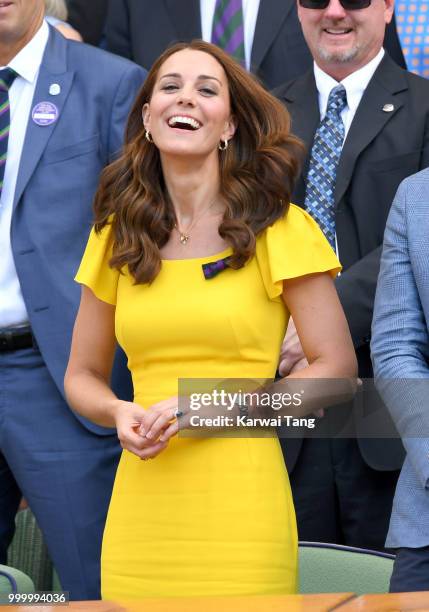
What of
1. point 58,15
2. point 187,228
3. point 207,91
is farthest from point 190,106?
point 58,15

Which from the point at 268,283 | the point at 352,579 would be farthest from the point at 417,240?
the point at 352,579

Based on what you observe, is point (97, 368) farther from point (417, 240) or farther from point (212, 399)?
point (417, 240)

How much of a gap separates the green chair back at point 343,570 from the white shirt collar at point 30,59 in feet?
6.02

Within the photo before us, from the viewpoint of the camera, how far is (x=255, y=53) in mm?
4707

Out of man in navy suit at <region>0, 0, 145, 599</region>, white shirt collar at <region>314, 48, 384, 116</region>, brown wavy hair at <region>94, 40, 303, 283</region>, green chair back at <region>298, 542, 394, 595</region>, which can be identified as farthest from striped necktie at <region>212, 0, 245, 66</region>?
green chair back at <region>298, 542, 394, 595</region>

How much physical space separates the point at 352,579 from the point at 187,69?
1.41 m

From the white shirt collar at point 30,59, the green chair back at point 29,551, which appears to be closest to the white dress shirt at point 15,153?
the white shirt collar at point 30,59

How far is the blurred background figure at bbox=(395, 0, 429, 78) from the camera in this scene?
4719 millimetres

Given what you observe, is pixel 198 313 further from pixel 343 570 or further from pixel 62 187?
pixel 62 187

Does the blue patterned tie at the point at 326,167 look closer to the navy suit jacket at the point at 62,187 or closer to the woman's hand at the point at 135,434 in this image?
the navy suit jacket at the point at 62,187

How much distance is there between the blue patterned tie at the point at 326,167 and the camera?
13.7ft

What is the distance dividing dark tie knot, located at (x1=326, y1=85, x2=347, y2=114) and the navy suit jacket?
64 centimetres

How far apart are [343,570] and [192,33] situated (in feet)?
7.69

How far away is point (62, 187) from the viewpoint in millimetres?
4082
